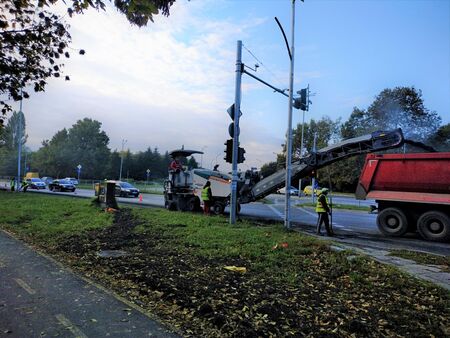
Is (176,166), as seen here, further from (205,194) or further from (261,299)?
(261,299)

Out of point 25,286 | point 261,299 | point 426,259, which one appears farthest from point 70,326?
point 426,259

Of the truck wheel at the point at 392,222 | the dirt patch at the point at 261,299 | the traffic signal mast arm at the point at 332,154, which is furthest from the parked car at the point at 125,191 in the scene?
the dirt patch at the point at 261,299

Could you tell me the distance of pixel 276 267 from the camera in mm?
7125

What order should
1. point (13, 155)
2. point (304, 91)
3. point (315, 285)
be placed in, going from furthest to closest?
point (13, 155) → point (304, 91) → point (315, 285)

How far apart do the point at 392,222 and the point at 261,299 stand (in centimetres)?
996

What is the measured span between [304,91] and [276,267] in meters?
8.66

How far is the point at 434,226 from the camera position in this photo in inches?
504

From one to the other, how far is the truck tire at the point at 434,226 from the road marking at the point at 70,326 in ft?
38.6

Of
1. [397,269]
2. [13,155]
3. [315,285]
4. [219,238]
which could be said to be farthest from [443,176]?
[13,155]

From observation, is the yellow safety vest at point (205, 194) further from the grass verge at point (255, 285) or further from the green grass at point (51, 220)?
the grass verge at point (255, 285)

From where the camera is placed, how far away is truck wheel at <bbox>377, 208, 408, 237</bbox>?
13523mm

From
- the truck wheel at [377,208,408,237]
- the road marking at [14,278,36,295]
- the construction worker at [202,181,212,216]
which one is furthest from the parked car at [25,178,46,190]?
the road marking at [14,278,36,295]

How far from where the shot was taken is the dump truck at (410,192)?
1270 cm

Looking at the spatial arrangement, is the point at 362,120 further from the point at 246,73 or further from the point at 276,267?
the point at 276,267
